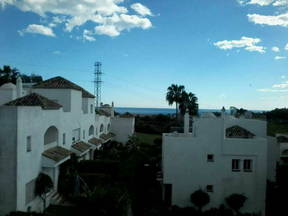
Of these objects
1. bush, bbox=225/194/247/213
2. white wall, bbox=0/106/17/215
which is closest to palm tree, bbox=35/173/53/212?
white wall, bbox=0/106/17/215

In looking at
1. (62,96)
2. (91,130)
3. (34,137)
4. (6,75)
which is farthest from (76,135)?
(6,75)

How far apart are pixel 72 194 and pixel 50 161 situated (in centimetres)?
381

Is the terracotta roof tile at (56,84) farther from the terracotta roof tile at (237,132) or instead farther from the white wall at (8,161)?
the terracotta roof tile at (237,132)

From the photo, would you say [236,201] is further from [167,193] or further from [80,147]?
[80,147]

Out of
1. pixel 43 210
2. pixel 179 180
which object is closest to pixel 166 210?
pixel 179 180

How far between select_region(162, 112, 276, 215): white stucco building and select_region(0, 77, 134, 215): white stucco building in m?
9.88

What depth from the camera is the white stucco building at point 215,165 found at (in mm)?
19719

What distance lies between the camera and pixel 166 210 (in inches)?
738

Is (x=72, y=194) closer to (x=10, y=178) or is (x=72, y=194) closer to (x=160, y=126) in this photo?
(x=10, y=178)

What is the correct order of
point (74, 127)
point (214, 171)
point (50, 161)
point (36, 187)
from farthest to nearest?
point (74, 127)
point (214, 171)
point (50, 161)
point (36, 187)

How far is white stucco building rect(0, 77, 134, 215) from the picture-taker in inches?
576

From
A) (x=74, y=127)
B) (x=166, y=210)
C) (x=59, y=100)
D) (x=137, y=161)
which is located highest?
(x=59, y=100)

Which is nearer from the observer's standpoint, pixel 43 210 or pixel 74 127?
pixel 43 210

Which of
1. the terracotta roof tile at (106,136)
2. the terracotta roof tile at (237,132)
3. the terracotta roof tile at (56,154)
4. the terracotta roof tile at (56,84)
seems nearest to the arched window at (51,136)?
the terracotta roof tile at (56,154)
